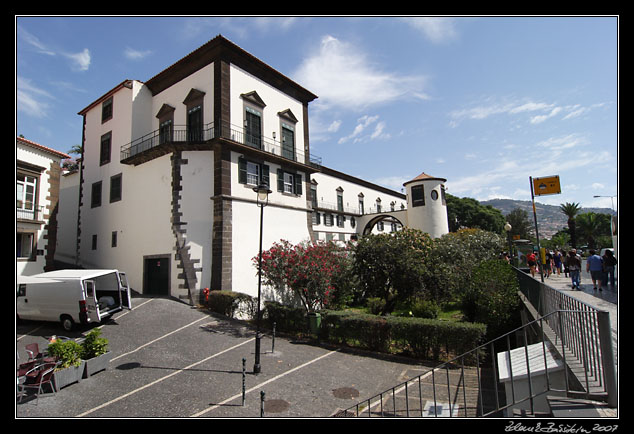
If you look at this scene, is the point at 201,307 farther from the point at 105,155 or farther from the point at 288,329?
the point at 105,155

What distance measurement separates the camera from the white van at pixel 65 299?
11664 millimetres

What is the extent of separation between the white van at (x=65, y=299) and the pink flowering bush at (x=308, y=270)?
6.32 metres

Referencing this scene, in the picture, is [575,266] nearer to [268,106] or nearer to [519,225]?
[268,106]

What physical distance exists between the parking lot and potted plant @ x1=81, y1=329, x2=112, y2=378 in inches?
7.9

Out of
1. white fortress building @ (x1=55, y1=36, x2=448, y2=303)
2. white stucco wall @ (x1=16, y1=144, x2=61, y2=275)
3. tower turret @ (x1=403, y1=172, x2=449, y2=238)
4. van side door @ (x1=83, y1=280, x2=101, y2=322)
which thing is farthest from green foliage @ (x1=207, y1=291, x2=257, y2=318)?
tower turret @ (x1=403, y1=172, x2=449, y2=238)

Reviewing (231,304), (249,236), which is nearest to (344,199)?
(249,236)

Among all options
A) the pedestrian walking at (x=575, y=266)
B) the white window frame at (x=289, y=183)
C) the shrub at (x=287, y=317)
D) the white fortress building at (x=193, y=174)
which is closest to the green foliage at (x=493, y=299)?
the pedestrian walking at (x=575, y=266)

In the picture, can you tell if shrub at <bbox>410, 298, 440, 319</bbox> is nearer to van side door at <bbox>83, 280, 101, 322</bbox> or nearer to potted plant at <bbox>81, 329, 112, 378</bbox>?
potted plant at <bbox>81, 329, 112, 378</bbox>

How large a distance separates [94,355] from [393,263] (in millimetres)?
11099

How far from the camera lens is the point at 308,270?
15031mm

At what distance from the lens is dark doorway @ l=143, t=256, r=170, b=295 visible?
18.2m

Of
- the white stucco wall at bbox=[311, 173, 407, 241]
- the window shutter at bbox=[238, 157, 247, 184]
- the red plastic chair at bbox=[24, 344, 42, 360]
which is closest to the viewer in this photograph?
the red plastic chair at bbox=[24, 344, 42, 360]

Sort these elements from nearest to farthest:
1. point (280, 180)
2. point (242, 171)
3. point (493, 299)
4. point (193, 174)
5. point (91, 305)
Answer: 1. point (91, 305)
2. point (493, 299)
3. point (193, 174)
4. point (242, 171)
5. point (280, 180)

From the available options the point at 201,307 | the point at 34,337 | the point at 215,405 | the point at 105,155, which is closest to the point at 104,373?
the point at 215,405
